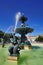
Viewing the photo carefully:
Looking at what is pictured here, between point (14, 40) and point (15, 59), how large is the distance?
1.29m

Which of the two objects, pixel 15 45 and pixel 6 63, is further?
pixel 15 45

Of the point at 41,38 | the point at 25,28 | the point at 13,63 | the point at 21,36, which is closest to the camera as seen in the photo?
the point at 13,63

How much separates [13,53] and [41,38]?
35850 mm

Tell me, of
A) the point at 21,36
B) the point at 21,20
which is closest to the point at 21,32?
the point at 21,36

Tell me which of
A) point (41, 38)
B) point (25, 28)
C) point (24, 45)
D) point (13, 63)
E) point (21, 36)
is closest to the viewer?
point (13, 63)

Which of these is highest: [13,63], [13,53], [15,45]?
[15,45]

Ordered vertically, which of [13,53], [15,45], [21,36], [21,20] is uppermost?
[21,20]

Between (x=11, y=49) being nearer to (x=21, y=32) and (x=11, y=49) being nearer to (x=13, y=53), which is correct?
(x=13, y=53)

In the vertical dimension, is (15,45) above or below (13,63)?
above

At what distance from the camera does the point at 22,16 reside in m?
22.1

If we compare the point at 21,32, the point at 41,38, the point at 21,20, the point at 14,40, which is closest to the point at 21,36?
the point at 21,32

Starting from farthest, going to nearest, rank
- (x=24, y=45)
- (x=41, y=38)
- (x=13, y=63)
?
1. (x=41, y=38)
2. (x=24, y=45)
3. (x=13, y=63)

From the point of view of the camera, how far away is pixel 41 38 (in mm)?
42625

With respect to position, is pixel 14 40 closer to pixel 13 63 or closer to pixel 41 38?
pixel 13 63
